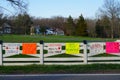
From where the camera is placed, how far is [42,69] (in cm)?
1544

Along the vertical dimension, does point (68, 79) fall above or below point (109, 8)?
below

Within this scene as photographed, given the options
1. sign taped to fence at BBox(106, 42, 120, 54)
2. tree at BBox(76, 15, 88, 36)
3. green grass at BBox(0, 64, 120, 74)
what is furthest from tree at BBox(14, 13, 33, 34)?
tree at BBox(76, 15, 88, 36)

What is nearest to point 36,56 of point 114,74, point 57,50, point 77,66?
point 57,50

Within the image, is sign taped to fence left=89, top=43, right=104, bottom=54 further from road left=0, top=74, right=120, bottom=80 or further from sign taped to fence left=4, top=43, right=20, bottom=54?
road left=0, top=74, right=120, bottom=80

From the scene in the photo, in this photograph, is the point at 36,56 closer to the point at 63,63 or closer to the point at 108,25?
the point at 63,63

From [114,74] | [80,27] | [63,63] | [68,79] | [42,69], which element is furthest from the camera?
[80,27]

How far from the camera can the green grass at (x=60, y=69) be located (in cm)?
1497

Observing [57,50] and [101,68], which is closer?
[101,68]

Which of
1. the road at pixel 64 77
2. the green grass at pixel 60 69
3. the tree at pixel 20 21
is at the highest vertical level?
the tree at pixel 20 21

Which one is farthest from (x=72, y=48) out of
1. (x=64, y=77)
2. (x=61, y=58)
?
(x=64, y=77)

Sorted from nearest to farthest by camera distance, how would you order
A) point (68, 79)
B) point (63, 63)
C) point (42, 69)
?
1. point (68, 79)
2. point (42, 69)
3. point (63, 63)

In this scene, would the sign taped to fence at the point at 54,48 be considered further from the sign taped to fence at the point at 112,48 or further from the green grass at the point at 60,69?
the sign taped to fence at the point at 112,48

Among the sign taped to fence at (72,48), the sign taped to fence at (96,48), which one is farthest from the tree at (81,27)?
the sign taped to fence at (72,48)

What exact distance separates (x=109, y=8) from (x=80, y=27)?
11.2 m
